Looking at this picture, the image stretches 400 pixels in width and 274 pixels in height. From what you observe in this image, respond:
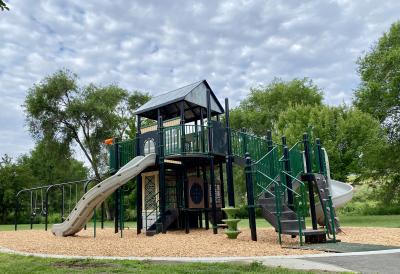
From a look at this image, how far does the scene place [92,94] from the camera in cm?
3766

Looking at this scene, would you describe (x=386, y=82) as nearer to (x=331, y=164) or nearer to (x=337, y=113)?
(x=337, y=113)

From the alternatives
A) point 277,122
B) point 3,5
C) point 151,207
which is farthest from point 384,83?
point 3,5

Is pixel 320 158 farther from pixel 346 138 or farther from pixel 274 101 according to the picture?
pixel 274 101

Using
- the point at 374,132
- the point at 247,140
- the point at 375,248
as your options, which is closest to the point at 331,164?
the point at 374,132

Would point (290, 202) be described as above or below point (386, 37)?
below

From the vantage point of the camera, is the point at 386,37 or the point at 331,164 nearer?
the point at 331,164

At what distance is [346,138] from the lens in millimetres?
22516

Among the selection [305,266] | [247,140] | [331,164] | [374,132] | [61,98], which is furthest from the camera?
[61,98]

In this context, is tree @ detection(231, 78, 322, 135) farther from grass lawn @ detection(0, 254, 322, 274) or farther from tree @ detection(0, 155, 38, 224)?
grass lawn @ detection(0, 254, 322, 274)

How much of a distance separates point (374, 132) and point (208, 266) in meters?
20.1

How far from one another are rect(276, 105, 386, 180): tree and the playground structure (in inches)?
241

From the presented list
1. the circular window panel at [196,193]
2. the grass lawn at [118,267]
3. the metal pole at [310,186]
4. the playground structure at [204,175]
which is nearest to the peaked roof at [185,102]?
the playground structure at [204,175]

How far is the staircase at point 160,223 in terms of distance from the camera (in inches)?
551

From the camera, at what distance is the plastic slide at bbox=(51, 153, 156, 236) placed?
44.3ft
